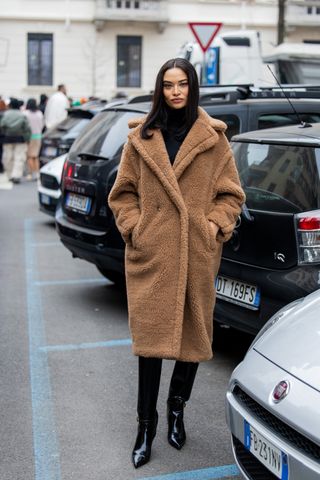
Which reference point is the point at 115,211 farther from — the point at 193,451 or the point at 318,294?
the point at 193,451

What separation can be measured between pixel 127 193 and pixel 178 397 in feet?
3.56

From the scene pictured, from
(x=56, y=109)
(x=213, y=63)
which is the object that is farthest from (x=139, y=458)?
(x=56, y=109)

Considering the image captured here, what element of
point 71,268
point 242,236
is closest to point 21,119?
point 71,268

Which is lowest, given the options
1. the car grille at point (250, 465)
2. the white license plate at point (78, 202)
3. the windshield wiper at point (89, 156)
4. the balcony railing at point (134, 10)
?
the car grille at point (250, 465)

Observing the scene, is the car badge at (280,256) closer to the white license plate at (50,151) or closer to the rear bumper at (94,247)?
the rear bumper at (94,247)

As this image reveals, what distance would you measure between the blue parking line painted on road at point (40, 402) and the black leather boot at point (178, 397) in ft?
1.99

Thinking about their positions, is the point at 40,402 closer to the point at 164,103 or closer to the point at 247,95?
the point at 164,103

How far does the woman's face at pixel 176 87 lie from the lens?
368cm

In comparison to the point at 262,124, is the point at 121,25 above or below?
above

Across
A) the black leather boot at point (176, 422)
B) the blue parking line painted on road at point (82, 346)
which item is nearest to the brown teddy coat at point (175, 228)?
the black leather boot at point (176, 422)

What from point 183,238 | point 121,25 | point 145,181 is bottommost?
point 183,238

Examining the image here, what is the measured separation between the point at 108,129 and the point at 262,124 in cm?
139

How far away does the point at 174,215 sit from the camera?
12.0 ft

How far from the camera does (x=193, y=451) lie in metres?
4.01
